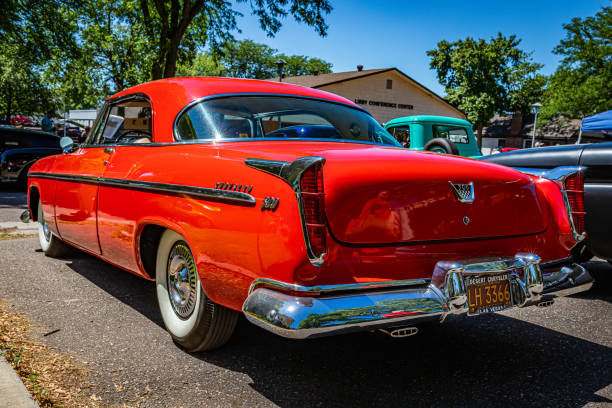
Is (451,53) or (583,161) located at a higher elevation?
(451,53)

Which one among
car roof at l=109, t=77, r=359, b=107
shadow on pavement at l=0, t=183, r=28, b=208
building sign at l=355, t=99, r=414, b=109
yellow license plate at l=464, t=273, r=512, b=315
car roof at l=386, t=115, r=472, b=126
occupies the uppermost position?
building sign at l=355, t=99, r=414, b=109

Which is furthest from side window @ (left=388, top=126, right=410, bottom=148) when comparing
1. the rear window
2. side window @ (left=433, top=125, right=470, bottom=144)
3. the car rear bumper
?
the rear window

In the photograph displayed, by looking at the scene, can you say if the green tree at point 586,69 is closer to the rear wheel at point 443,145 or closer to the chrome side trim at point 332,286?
the rear wheel at point 443,145

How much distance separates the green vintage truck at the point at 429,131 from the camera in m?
9.01

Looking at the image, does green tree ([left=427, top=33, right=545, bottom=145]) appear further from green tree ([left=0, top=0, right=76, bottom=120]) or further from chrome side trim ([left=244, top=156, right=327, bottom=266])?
chrome side trim ([left=244, top=156, right=327, bottom=266])

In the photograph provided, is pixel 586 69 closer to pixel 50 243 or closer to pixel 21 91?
pixel 50 243

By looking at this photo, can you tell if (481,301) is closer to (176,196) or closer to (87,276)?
(176,196)

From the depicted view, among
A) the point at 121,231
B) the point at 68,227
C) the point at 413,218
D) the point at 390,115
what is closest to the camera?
the point at 413,218

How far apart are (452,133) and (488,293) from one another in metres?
7.55

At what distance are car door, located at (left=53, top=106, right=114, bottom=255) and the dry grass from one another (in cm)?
90

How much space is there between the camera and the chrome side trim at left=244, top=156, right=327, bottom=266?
6.93 feet

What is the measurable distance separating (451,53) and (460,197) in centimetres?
4945

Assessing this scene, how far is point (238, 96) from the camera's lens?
131 inches

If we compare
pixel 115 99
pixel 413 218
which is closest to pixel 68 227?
pixel 115 99
